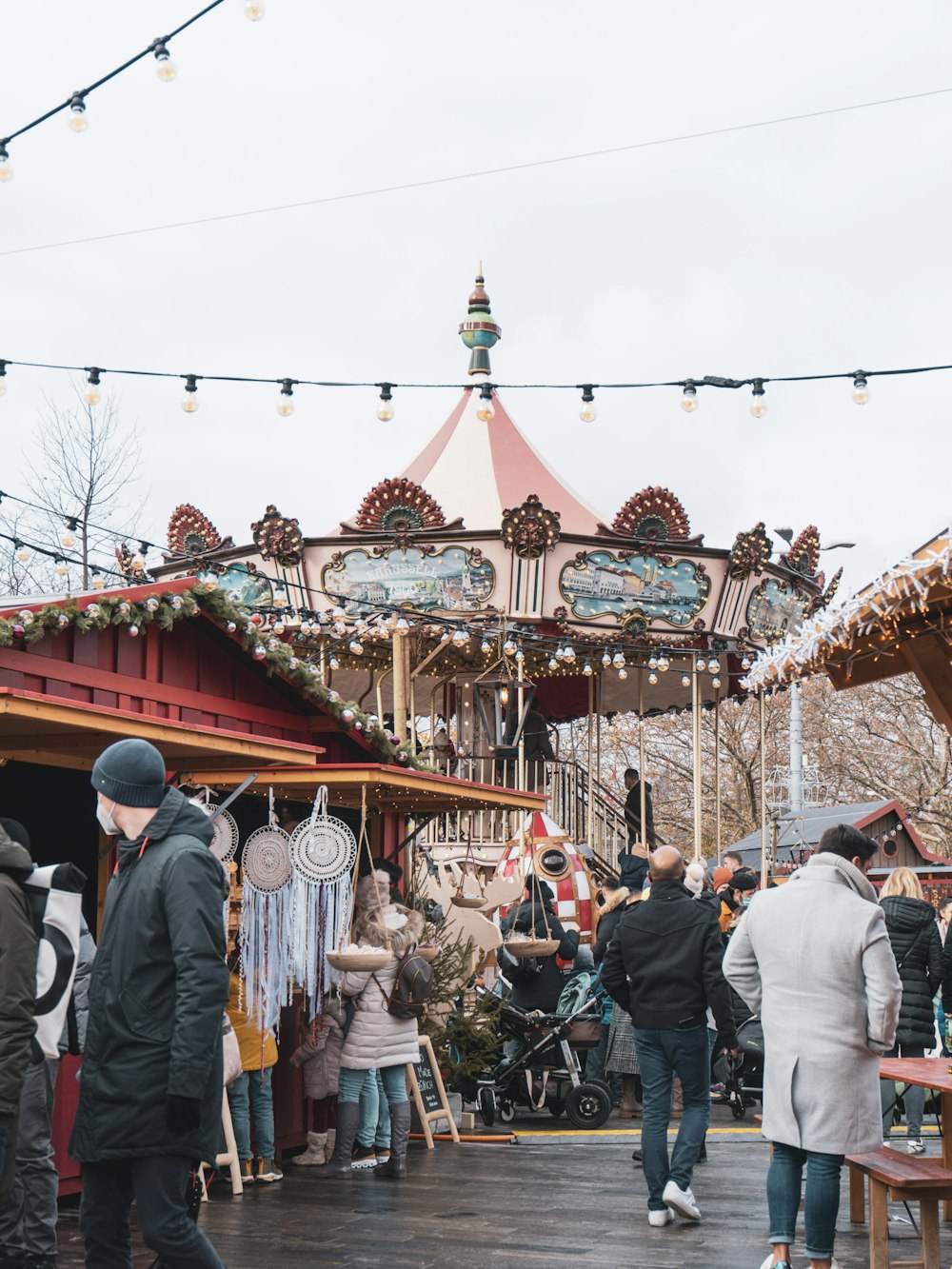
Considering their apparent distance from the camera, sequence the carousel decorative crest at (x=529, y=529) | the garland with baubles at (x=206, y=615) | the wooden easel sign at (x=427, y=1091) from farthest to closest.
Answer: the carousel decorative crest at (x=529, y=529), the wooden easel sign at (x=427, y=1091), the garland with baubles at (x=206, y=615)

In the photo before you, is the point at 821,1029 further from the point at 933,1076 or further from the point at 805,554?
the point at 805,554

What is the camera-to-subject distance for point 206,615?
838 centimetres

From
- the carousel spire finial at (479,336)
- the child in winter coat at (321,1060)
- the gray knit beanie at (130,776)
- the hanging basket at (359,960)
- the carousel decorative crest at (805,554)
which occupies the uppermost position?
the carousel spire finial at (479,336)

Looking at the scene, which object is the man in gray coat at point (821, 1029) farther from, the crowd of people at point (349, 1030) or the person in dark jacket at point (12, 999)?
the person in dark jacket at point (12, 999)

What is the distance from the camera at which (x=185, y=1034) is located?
153 inches

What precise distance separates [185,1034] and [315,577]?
12.8 m

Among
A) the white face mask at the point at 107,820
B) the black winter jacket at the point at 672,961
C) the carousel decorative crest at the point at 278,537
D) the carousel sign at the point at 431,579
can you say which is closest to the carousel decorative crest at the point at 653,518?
the carousel sign at the point at 431,579

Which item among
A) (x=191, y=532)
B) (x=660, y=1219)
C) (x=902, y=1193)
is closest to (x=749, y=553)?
(x=191, y=532)

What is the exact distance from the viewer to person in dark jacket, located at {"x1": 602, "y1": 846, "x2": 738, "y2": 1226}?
6766 mm

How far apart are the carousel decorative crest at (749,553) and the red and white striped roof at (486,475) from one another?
2000 millimetres

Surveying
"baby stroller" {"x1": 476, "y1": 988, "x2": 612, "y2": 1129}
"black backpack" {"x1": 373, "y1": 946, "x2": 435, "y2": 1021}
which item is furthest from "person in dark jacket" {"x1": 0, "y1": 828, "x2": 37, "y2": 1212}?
"baby stroller" {"x1": 476, "y1": 988, "x2": 612, "y2": 1129}

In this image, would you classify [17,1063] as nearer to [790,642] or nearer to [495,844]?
[790,642]

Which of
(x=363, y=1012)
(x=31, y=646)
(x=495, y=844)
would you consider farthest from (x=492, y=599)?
(x=31, y=646)

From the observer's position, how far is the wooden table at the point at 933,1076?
18.7ft
